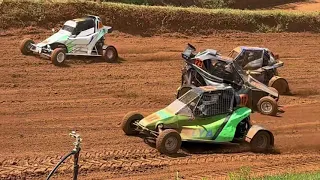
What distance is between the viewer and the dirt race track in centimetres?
1173

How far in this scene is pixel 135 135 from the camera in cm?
1362

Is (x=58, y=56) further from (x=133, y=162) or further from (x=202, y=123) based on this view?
(x=133, y=162)

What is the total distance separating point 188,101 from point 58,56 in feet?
26.6

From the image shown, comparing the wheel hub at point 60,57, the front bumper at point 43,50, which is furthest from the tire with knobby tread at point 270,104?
the front bumper at point 43,50

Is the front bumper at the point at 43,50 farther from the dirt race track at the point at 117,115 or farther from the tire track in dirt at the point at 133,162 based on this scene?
the tire track in dirt at the point at 133,162

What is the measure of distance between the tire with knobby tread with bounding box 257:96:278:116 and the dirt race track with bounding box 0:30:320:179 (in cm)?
30

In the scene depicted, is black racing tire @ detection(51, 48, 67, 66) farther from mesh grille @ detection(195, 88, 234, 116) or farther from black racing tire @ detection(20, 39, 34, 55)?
mesh grille @ detection(195, 88, 234, 116)

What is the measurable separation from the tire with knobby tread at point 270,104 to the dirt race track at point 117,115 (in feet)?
0.97

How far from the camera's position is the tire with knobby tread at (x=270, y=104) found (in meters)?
16.1

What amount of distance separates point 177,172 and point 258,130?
109 inches

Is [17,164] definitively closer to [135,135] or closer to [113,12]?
[135,135]

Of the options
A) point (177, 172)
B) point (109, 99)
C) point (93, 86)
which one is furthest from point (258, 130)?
point (93, 86)

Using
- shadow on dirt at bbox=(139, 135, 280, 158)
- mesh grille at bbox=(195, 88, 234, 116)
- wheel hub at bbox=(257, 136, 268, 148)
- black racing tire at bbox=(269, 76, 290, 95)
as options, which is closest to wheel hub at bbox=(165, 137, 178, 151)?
shadow on dirt at bbox=(139, 135, 280, 158)

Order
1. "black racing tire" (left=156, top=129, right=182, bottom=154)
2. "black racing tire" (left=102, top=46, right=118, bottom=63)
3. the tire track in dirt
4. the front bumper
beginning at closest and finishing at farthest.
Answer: the tire track in dirt → "black racing tire" (left=156, top=129, right=182, bottom=154) → the front bumper → "black racing tire" (left=102, top=46, right=118, bottom=63)
